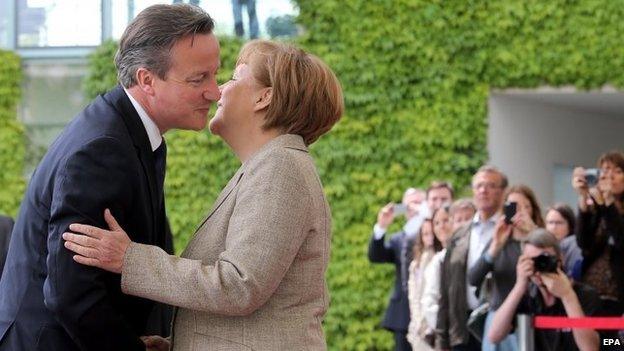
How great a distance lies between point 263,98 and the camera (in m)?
3.41

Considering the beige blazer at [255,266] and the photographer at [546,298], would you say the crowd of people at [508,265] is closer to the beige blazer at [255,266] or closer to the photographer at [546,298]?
the photographer at [546,298]

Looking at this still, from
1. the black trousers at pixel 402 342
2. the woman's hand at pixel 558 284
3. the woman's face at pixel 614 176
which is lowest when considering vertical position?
the black trousers at pixel 402 342

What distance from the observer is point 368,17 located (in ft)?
49.6

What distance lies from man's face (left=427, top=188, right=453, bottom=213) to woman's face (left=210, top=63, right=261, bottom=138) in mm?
7582

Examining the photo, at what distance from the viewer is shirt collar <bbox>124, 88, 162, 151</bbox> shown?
341 centimetres

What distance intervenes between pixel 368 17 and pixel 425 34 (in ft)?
2.58

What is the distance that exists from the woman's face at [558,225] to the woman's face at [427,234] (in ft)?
3.67

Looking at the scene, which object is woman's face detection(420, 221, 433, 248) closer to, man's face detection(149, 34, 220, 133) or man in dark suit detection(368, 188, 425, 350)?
man in dark suit detection(368, 188, 425, 350)

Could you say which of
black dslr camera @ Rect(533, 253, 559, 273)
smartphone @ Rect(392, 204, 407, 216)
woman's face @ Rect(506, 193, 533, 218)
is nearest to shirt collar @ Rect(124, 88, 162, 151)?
black dslr camera @ Rect(533, 253, 559, 273)

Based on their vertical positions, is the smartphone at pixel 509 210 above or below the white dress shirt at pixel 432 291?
above

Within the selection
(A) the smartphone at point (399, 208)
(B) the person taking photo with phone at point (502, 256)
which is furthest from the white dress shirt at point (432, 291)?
(A) the smartphone at point (399, 208)

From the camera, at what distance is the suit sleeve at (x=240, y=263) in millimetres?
3131

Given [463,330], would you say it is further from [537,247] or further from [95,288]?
[95,288]

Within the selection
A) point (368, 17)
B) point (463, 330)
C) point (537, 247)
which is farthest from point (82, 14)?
point (537, 247)
